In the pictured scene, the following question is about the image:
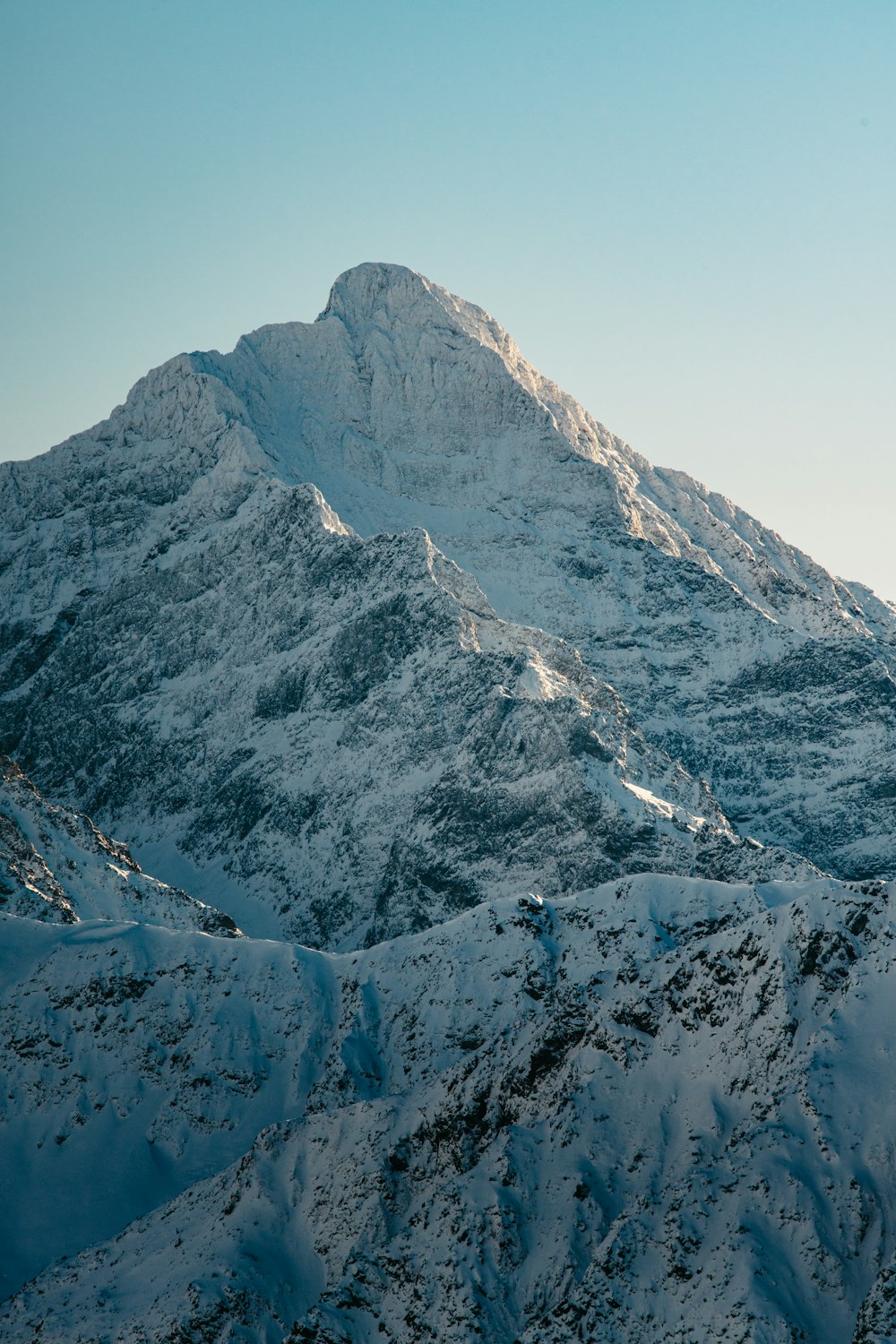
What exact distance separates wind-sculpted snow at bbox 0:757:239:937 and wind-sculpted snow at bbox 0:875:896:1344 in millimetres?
18554

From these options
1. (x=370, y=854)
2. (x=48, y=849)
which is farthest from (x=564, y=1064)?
(x=370, y=854)

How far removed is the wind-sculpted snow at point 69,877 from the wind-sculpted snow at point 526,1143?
1855 cm

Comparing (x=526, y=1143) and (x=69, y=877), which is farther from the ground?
(x=526, y=1143)

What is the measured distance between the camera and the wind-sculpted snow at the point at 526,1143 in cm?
8112

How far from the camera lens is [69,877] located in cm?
16325

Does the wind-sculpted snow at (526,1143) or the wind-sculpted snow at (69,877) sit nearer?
the wind-sculpted snow at (526,1143)

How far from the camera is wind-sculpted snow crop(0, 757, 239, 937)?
15512 cm

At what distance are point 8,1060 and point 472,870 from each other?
66.1 meters

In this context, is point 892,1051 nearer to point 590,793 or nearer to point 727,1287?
point 727,1287

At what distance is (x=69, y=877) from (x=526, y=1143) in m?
80.3

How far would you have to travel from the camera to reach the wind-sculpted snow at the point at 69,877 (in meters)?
155

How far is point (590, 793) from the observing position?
18650 centimetres

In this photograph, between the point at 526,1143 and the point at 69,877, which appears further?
the point at 69,877

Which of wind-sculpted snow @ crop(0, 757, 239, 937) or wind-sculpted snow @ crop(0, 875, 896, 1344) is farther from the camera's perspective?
wind-sculpted snow @ crop(0, 757, 239, 937)
